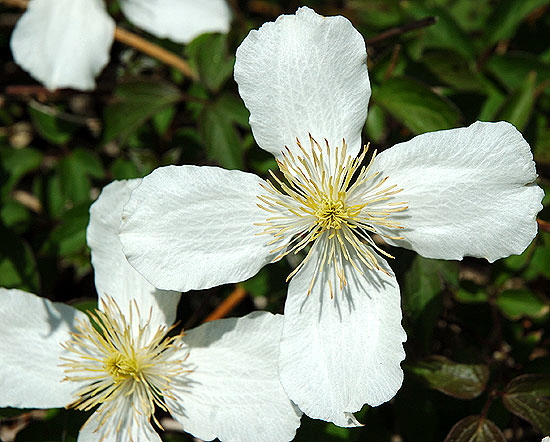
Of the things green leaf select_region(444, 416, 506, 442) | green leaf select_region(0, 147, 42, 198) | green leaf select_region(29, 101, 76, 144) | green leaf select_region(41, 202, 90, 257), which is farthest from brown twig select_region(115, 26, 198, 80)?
green leaf select_region(444, 416, 506, 442)

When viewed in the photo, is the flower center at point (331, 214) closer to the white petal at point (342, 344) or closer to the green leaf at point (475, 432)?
the white petal at point (342, 344)

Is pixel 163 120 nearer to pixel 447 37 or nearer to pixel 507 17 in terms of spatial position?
pixel 447 37

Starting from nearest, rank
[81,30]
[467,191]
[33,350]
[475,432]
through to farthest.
→ [467,191] → [475,432] → [33,350] → [81,30]

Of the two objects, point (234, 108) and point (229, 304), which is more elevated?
point (234, 108)

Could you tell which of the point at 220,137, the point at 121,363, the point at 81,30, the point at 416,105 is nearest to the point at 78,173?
the point at 81,30

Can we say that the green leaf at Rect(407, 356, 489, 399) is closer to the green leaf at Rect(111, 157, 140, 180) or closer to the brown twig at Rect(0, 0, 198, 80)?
the green leaf at Rect(111, 157, 140, 180)

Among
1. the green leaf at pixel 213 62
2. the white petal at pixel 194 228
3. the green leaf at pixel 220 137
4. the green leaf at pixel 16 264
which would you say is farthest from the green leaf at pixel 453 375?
the green leaf at pixel 16 264

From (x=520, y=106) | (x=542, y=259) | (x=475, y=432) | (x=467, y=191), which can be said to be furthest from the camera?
(x=542, y=259)

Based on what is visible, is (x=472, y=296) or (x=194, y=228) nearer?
(x=194, y=228)
